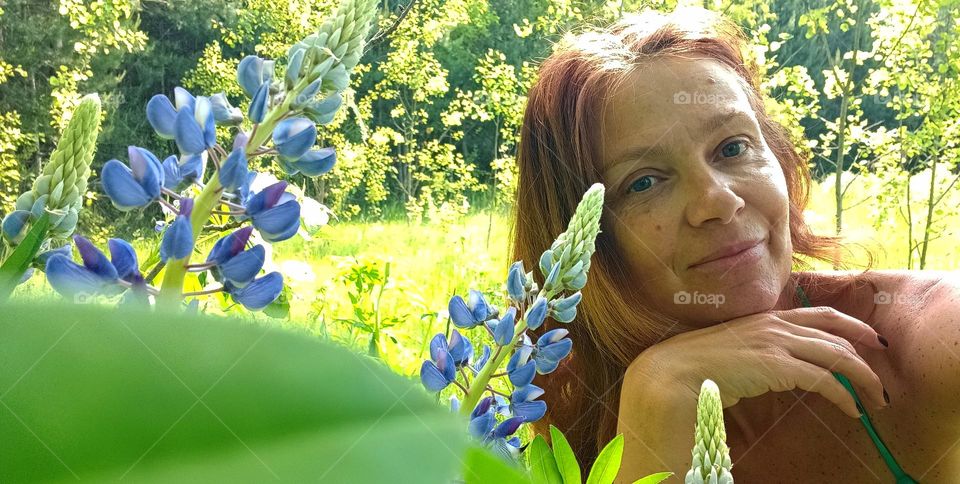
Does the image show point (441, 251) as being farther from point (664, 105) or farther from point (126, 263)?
point (126, 263)

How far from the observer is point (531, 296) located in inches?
12.1

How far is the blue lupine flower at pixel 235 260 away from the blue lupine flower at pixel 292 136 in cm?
2

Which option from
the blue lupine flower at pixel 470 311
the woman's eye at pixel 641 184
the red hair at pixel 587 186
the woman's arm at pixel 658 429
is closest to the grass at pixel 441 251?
the red hair at pixel 587 186

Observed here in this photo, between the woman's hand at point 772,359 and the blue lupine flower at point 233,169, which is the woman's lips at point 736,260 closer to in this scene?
the woman's hand at point 772,359

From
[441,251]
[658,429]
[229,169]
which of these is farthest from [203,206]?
[441,251]

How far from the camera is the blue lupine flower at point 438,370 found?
0.26m

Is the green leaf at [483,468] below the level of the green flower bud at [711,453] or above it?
above

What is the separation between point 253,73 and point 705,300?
0.55 m

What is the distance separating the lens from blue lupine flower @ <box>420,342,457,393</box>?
0.86 ft

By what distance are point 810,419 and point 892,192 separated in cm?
220

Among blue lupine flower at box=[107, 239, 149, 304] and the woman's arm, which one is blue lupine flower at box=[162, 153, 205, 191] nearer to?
blue lupine flower at box=[107, 239, 149, 304]

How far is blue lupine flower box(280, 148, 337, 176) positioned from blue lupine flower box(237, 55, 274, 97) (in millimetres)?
21

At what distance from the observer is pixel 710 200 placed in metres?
0.64

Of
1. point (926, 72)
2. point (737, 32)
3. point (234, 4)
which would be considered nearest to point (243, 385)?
point (737, 32)
